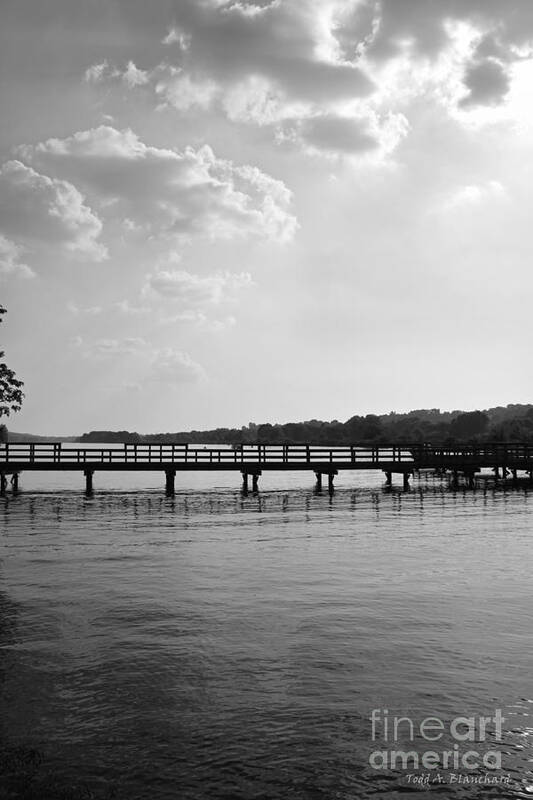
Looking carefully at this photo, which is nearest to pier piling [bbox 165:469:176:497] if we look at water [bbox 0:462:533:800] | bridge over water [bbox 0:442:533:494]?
bridge over water [bbox 0:442:533:494]

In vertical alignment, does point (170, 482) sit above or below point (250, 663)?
below

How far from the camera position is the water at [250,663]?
23.3 feet

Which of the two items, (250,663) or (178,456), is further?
(178,456)

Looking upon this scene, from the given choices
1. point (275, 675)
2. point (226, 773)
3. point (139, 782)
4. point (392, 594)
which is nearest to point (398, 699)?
point (275, 675)

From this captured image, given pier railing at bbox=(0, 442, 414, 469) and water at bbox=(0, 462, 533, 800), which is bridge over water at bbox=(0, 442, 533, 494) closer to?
pier railing at bbox=(0, 442, 414, 469)

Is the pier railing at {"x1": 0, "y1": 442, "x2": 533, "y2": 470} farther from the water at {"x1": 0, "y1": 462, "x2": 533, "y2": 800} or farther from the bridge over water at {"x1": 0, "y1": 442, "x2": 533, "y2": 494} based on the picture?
the water at {"x1": 0, "y1": 462, "x2": 533, "y2": 800}

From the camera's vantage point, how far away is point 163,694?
9258 millimetres

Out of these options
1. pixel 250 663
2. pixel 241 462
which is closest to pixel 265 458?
pixel 241 462

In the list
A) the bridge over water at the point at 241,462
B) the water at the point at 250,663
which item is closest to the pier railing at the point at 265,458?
the bridge over water at the point at 241,462

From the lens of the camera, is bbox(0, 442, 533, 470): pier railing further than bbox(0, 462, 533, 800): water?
Yes

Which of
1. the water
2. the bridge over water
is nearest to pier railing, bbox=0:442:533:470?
the bridge over water

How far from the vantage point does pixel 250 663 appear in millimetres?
10570

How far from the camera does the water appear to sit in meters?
7.11

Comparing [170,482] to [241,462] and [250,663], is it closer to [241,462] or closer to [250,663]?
[241,462]
